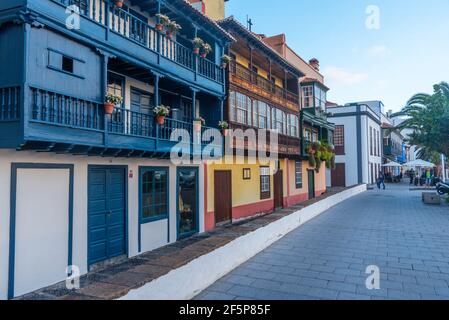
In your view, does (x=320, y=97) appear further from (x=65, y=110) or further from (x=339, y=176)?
(x=65, y=110)

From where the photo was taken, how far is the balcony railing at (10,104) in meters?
5.81

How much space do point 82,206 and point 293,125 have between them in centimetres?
1444

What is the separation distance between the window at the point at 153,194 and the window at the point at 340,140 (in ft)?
91.4

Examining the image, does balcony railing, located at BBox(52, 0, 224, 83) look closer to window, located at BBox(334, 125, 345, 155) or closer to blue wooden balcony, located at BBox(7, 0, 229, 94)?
blue wooden balcony, located at BBox(7, 0, 229, 94)

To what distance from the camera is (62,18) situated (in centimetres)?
655

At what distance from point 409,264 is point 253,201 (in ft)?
29.3

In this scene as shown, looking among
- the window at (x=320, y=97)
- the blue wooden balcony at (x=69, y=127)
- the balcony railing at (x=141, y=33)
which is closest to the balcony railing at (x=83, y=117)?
the blue wooden balcony at (x=69, y=127)

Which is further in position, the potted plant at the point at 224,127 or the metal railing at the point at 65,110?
the potted plant at the point at 224,127

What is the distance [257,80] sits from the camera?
15383mm

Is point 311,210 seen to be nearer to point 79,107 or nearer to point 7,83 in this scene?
point 79,107

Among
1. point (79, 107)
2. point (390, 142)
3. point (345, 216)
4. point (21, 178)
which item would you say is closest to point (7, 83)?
point (79, 107)

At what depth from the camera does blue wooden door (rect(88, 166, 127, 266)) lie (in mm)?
7895

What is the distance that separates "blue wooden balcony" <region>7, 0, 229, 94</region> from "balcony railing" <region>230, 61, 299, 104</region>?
3.62ft

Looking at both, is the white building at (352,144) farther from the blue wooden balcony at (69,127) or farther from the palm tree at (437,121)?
the blue wooden balcony at (69,127)
